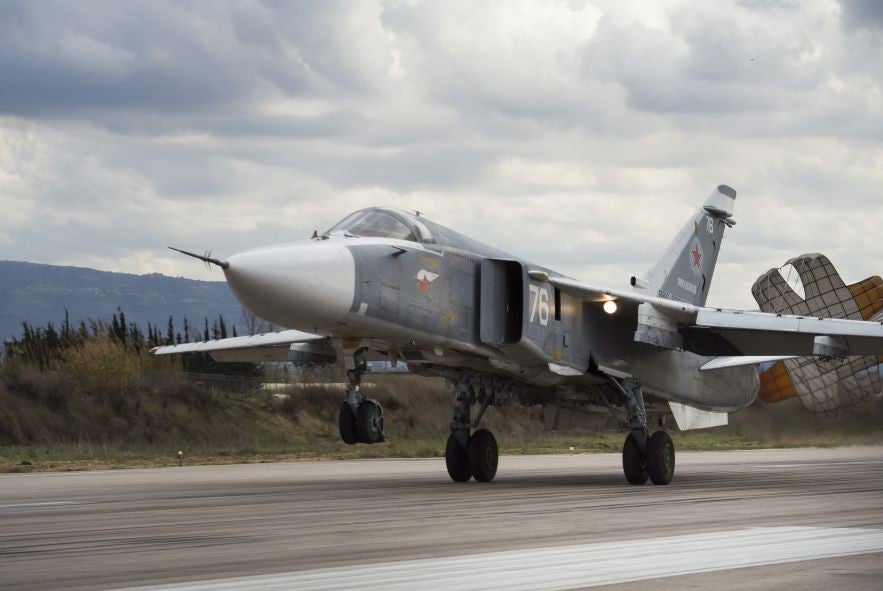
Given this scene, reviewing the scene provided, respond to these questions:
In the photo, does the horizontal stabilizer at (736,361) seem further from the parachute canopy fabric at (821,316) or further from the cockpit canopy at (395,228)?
the parachute canopy fabric at (821,316)

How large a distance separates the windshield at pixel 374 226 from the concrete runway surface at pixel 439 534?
3459mm

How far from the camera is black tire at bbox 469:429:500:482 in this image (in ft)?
65.2

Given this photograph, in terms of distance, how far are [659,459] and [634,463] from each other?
394mm

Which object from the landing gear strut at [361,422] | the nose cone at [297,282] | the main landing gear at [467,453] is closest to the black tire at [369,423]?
the landing gear strut at [361,422]

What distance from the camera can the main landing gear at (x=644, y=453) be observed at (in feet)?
62.0

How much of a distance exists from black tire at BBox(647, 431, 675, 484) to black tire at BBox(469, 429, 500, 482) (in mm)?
2620

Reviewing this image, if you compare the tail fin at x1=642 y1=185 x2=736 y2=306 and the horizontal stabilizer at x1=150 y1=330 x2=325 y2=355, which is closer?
the horizontal stabilizer at x1=150 y1=330 x2=325 y2=355

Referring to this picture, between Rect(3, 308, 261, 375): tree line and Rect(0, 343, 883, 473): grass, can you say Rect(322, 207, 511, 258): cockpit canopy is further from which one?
Rect(3, 308, 261, 375): tree line

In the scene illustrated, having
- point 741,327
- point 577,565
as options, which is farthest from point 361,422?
point 741,327

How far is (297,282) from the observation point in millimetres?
14219

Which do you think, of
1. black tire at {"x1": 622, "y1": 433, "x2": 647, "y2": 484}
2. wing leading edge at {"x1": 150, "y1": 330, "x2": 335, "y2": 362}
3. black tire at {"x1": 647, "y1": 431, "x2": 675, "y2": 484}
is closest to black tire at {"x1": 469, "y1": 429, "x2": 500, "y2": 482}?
black tire at {"x1": 622, "y1": 433, "x2": 647, "y2": 484}

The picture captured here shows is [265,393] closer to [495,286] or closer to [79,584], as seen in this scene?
[495,286]

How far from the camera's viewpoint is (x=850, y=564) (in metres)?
8.43

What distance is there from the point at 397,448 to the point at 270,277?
2294 centimetres
